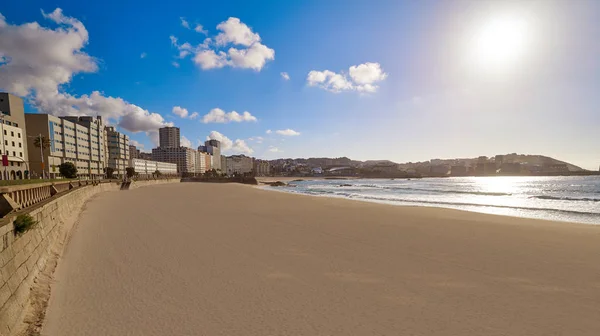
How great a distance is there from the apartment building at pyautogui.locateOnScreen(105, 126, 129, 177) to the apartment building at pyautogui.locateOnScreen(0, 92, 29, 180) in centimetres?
6057

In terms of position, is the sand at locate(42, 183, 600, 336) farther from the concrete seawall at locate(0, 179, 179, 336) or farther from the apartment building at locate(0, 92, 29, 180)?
the apartment building at locate(0, 92, 29, 180)

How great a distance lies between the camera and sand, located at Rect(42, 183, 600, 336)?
508 cm

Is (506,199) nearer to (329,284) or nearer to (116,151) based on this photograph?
(329,284)

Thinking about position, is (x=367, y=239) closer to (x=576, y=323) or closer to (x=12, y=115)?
(x=576, y=323)

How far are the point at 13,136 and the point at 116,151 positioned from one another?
256 ft

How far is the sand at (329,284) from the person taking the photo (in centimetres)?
508

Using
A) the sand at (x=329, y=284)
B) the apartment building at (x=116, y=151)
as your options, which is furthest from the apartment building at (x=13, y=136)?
the sand at (x=329, y=284)

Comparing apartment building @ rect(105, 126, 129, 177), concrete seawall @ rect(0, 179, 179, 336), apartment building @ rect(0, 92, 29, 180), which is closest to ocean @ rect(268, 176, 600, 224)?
concrete seawall @ rect(0, 179, 179, 336)

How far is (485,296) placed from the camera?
6.10 metres

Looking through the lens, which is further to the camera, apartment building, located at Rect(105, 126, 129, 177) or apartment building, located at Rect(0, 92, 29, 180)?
apartment building, located at Rect(105, 126, 129, 177)

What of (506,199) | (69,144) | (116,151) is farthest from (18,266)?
(116,151)

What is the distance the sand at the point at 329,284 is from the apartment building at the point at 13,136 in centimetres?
7512

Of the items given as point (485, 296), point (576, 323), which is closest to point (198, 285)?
point (485, 296)

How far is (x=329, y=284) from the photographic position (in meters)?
6.80
